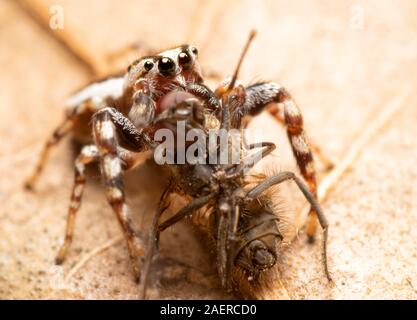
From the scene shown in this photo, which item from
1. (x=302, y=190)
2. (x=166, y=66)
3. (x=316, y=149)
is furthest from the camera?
(x=316, y=149)

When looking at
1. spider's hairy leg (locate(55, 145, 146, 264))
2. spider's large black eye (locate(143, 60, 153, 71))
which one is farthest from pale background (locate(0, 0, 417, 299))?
spider's large black eye (locate(143, 60, 153, 71))

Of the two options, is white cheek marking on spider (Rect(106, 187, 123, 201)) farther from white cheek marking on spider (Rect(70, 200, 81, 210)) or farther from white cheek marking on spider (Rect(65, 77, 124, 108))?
white cheek marking on spider (Rect(65, 77, 124, 108))

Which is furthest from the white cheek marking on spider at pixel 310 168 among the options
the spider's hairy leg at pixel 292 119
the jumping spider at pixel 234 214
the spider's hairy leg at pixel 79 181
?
the spider's hairy leg at pixel 79 181

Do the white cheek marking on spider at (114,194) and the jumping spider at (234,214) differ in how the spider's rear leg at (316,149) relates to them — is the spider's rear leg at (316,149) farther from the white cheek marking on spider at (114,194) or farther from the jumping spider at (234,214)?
the white cheek marking on spider at (114,194)

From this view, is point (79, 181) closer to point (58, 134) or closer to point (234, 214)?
point (58, 134)

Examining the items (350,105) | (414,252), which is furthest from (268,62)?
(414,252)

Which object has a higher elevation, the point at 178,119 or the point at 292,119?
the point at 292,119

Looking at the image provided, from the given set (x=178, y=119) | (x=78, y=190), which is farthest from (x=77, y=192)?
(x=178, y=119)
